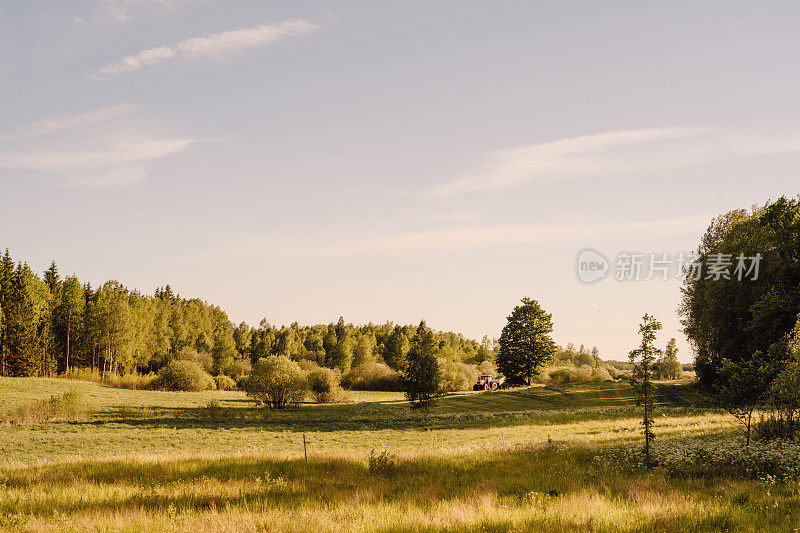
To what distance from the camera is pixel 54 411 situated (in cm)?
4212

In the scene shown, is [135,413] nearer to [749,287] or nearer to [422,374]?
[422,374]

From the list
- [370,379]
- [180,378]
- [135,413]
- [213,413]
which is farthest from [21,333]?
[370,379]

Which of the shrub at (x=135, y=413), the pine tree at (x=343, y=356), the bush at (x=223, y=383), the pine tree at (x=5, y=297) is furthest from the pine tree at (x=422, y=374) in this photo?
the pine tree at (x=343, y=356)

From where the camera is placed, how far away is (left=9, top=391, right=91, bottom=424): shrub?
39547 mm

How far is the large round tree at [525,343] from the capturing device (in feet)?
266

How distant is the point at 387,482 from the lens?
12.0 meters

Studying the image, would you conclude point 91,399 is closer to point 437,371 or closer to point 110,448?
point 110,448

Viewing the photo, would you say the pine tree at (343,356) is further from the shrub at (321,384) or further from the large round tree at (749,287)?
the large round tree at (749,287)

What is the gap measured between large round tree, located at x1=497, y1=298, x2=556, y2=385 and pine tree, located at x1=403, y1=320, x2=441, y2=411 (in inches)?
1302

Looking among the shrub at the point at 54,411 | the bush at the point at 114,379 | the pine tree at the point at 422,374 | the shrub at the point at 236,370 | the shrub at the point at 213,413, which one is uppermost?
the pine tree at the point at 422,374

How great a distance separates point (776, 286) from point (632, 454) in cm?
3570

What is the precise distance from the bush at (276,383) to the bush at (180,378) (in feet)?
108

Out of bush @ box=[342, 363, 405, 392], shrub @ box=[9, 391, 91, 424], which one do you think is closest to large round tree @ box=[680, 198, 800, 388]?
shrub @ box=[9, 391, 91, 424]

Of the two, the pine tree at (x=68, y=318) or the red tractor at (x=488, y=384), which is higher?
the pine tree at (x=68, y=318)
